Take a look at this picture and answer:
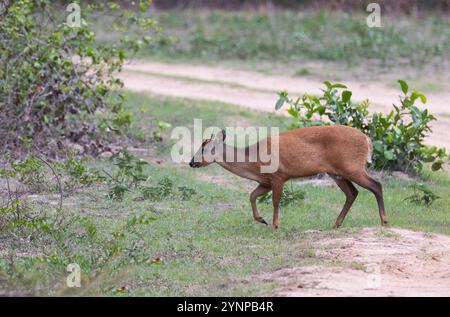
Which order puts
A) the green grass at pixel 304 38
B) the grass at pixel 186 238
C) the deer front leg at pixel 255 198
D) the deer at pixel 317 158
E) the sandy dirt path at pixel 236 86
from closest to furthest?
the grass at pixel 186 238
the deer at pixel 317 158
the deer front leg at pixel 255 198
the sandy dirt path at pixel 236 86
the green grass at pixel 304 38

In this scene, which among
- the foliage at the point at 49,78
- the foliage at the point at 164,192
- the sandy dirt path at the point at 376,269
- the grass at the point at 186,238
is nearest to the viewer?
the sandy dirt path at the point at 376,269

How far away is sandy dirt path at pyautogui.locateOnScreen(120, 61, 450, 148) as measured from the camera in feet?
59.4

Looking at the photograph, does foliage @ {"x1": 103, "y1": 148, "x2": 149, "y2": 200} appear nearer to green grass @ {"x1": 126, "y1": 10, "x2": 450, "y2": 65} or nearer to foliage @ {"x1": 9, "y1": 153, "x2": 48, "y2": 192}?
foliage @ {"x1": 9, "y1": 153, "x2": 48, "y2": 192}

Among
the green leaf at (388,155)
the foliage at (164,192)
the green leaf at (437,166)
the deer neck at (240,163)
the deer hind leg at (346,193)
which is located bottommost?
the foliage at (164,192)

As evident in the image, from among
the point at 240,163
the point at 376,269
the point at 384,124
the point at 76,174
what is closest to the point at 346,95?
the point at 384,124

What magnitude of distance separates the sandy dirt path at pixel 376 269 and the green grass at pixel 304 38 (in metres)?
12.9

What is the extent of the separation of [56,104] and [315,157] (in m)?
5.38

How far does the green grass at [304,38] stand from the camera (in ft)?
73.5

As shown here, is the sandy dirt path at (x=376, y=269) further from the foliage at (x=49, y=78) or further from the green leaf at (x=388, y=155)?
the foliage at (x=49, y=78)

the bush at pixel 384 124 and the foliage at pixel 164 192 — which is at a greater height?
the bush at pixel 384 124

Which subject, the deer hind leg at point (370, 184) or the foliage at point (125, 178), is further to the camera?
the foliage at point (125, 178)

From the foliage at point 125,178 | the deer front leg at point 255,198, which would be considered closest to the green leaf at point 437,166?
the deer front leg at point 255,198

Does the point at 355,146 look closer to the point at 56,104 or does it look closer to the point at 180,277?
the point at 180,277
